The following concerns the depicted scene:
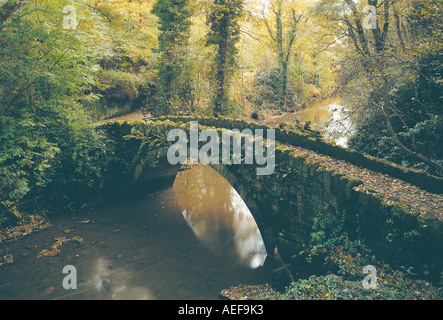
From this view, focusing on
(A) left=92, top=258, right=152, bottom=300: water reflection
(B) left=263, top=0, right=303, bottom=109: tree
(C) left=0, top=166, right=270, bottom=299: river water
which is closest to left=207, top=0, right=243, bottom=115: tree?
(C) left=0, top=166, right=270, bottom=299: river water

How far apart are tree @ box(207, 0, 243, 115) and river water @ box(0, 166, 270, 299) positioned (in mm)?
6863

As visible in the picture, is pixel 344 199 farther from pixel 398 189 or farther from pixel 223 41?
pixel 223 41

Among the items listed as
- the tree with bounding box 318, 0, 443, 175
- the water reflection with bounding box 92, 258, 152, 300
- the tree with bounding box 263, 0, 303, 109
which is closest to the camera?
the water reflection with bounding box 92, 258, 152, 300

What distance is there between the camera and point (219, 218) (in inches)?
479

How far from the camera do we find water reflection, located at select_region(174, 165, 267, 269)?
981 cm

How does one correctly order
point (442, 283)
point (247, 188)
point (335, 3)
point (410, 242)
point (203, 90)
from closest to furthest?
point (442, 283) → point (410, 242) → point (247, 188) → point (335, 3) → point (203, 90)

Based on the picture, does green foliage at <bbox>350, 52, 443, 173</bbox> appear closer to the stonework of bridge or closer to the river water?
the stonework of bridge

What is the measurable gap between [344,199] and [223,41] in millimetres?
12228

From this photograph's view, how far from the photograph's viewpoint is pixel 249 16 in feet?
58.2

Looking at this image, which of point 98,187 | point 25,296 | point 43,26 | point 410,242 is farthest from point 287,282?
point 43,26

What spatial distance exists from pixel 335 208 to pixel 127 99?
15876 millimetres

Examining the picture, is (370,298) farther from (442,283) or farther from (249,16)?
(249,16)

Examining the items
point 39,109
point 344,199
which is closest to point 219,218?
point 344,199

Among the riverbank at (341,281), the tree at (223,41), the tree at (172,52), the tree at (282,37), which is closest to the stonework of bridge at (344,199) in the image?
the riverbank at (341,281)
